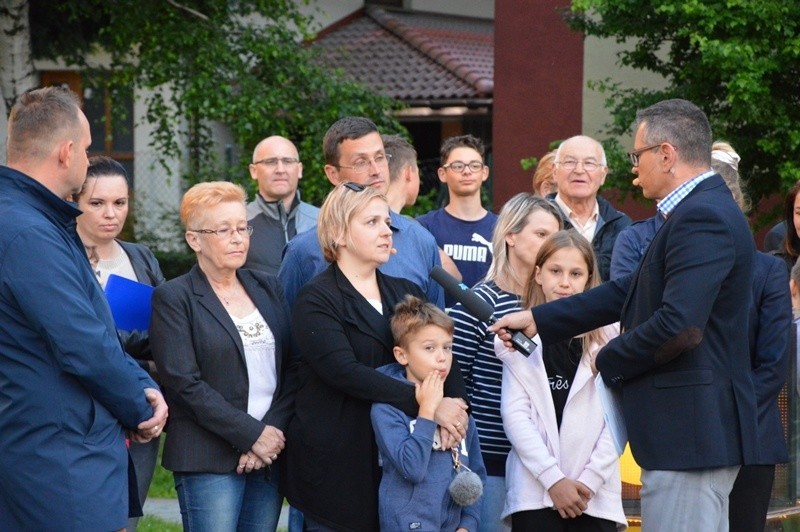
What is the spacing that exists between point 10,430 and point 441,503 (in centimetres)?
166

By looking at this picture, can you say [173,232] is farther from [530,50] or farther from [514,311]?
[514,311]

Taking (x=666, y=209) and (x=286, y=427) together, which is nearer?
(x=666, y=209)

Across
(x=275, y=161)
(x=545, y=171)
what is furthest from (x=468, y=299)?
(x=545, y=171)

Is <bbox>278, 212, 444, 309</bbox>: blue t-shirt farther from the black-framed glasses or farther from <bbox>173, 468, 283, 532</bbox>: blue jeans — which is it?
<bbox>173, 468, 283, 532</bbox>: blue jeans

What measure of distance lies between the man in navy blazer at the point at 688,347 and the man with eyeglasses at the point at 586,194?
235cm

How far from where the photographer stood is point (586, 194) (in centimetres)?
680

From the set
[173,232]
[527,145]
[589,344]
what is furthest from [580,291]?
[173,232]

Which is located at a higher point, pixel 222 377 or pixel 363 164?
pixel 363 164

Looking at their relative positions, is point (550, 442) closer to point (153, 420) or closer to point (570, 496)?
point (570, 496)

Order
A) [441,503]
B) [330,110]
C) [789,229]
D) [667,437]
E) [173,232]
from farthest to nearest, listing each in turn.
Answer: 1. [173,232]
2. [330,110]
3. [789,229]
4. [441,503]
5. [667,437]

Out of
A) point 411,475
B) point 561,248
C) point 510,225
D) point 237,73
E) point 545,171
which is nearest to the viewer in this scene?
point 411,475

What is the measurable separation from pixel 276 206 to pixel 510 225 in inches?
91.8

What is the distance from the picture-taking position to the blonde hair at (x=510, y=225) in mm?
5215

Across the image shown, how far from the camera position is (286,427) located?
4801mm
